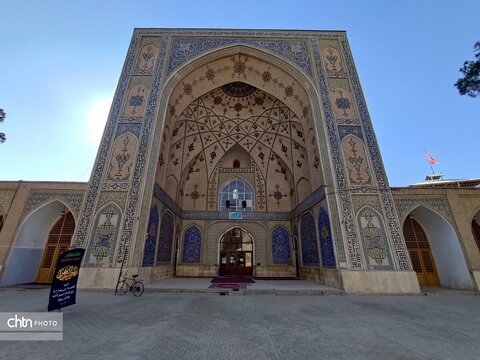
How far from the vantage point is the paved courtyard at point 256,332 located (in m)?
2.15

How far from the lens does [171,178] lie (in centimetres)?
1084

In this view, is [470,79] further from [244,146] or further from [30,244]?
[30,244]

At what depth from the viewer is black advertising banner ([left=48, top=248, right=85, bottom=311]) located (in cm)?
350

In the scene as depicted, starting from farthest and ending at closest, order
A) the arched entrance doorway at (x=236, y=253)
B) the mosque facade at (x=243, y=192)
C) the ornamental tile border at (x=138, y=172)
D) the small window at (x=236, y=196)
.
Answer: the small window at (x=236, y=196), the arched entrance doorway at (x=236, y=253), the mosque facade at (x=243, y=192), the ornamental tile border at (x=138, y=172)

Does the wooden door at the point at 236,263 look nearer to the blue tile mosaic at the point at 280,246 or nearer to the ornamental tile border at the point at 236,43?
the blue tile mosaic at the point at 280,246

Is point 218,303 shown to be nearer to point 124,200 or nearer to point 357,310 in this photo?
point 357,310

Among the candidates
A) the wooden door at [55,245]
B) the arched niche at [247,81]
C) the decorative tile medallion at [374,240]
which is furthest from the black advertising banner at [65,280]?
the decorative tile medallion at [374,240]

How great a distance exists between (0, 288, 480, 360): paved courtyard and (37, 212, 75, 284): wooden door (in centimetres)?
479

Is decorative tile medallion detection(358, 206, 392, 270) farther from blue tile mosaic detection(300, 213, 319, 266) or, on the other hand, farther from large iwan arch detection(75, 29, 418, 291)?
blue tile mosaic detection(300, 213, 319, 266)

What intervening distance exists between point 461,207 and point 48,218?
15.3 m

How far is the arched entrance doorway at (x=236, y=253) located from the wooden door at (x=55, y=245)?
674 cm

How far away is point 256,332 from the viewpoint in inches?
108

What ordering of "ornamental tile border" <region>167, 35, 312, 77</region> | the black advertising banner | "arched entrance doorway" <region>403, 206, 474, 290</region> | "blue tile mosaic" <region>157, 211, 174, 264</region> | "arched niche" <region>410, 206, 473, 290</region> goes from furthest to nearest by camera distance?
"ornamental tile border" <region>167, 35, 312, 77</region>
"blue tile mosaic" <region>157, 211, 174, 264</region>
"arched entrance doorway" <region>403, 206, 474, 290</region>
"arched niche" <region>410, 206, 473, 290</region>
the black advertising banner

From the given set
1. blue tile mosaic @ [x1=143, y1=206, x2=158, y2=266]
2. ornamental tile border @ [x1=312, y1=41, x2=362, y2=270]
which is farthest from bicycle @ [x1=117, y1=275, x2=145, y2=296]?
ornamental tile border @ [x1=312, y1=41, x2=362, y2=270]
